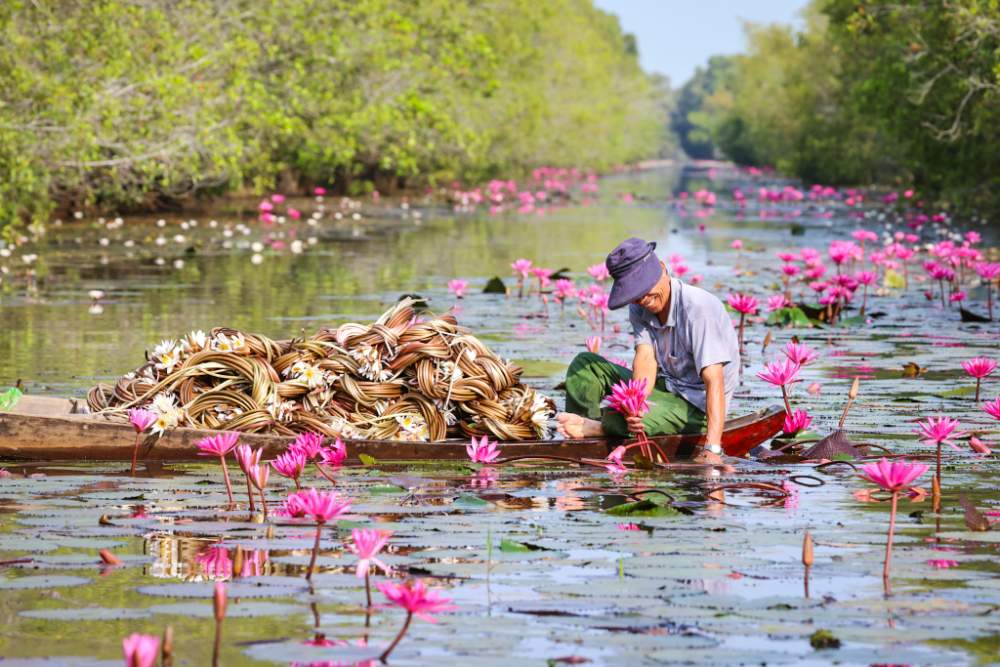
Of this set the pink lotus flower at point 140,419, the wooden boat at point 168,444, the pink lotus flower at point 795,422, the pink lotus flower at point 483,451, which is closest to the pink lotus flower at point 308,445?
the pink lotus flower at point 140,419

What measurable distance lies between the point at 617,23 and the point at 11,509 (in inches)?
5677

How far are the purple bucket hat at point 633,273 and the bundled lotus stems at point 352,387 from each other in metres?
0.90

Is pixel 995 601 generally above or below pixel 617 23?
below

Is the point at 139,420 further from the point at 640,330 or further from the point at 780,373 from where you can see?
the point at 780,373

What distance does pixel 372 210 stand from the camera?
4603 cm

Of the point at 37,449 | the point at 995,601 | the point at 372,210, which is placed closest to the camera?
the point at 995,601

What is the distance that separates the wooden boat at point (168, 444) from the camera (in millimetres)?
8352

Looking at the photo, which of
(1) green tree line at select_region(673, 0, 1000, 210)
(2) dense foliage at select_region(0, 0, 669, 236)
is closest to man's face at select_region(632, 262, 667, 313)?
(2) dense foliage at select_region(0, 0, 669, 236)

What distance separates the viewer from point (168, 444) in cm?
835

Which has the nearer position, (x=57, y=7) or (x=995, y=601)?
(x=995, y=601)

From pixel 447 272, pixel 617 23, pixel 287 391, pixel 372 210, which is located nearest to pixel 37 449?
pixel 287 391

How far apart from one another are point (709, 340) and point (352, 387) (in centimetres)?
182

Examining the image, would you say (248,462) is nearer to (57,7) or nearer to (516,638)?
(516,638)

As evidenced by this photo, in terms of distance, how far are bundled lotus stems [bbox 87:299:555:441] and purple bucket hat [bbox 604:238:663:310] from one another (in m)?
0.90
